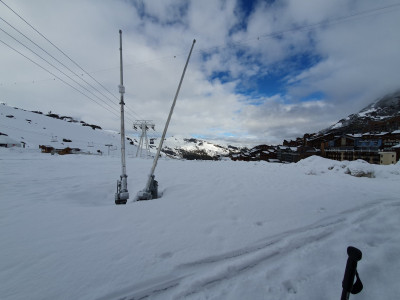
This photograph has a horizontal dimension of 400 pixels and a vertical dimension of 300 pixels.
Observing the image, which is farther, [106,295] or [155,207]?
[155,207]

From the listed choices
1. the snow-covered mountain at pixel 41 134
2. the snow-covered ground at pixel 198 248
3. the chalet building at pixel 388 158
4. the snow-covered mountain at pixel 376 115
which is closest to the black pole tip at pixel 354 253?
the snow-covered ground at pixel 198 248

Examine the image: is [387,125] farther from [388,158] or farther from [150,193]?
[150,193]

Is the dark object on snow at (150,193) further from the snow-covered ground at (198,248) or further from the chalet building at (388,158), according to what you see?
the chalet building at (388,158)

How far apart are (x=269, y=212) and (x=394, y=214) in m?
3.12

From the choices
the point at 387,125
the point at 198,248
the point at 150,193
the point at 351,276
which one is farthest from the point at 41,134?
the point at 387,125

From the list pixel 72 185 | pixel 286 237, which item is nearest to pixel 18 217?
pixel 72 185

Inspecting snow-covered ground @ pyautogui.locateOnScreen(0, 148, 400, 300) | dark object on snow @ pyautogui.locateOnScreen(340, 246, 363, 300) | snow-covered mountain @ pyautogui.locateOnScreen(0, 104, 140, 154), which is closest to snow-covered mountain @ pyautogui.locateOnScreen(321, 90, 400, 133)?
snow-covered mountain @ pyautogui.locateOnScreen(0, 104, 140, 154)

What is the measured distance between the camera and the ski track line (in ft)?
7.55

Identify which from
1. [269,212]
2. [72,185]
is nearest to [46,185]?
[72,185]

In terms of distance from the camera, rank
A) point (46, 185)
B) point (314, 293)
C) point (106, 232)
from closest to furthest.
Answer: point (314, 293)
point (106, 232)
point (46, 185)

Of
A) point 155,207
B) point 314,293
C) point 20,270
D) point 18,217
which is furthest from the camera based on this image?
point 155,207

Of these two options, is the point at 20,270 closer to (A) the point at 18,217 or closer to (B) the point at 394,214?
(A) the point at 18,217

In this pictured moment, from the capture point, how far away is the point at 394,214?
4461 mm

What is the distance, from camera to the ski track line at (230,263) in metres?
2.30
